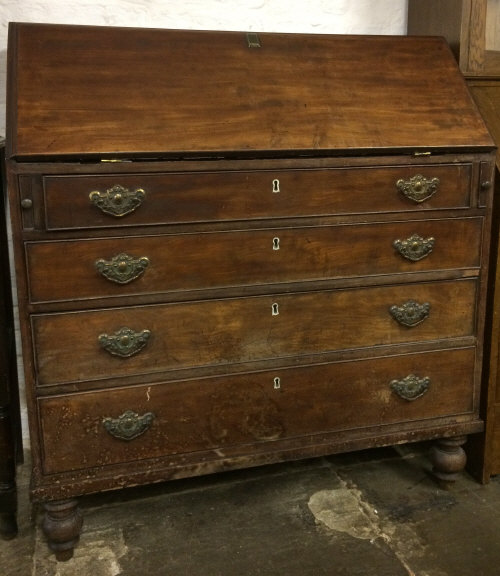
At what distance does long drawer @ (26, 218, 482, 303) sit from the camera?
5.78 ft

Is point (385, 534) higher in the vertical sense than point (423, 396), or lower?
lower

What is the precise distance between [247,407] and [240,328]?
10.4 inches

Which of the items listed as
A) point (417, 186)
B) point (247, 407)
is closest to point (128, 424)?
point (247, 407)

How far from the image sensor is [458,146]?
79.5 inches

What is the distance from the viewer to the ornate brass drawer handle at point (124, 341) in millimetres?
1835

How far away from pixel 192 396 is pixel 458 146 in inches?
45.4

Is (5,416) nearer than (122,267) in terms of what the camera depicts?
No

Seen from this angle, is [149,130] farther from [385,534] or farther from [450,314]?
[385,534]

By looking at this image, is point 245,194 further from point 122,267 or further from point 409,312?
point 409,312

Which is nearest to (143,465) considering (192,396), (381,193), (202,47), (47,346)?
(192,396)

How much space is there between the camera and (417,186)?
1995 mm

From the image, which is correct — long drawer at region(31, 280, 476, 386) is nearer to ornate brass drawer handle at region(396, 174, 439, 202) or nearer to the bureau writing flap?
ornate brass drawer handle at region(396, 174, 439, 202)

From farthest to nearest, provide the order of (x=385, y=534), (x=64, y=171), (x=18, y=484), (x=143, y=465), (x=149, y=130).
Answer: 1. (x=18, y=484)
2. (x=385, y=534)
3. (x=143, y=465)
4. (x=149, y=130)
5. (x=64, y=171)

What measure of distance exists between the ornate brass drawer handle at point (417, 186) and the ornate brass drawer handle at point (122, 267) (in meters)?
0.83
